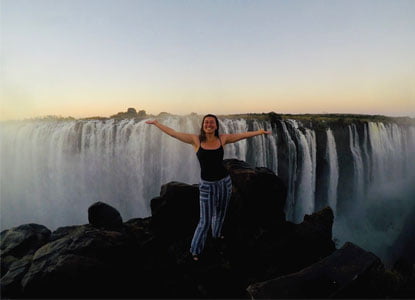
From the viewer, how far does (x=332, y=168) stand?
19.5 metres

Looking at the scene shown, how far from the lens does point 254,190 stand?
643 centimetres

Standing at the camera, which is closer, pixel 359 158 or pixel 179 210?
pixel 179 210

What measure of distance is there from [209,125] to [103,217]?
6177 millimetres

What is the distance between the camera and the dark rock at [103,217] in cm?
781

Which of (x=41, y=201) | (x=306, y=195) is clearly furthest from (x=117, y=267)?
(x=41, y=201)

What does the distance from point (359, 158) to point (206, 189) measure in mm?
22195

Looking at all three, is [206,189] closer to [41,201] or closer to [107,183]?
[107,183]

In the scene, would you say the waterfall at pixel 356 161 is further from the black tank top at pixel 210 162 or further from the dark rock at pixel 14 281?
the dark rock at pixel 14 281

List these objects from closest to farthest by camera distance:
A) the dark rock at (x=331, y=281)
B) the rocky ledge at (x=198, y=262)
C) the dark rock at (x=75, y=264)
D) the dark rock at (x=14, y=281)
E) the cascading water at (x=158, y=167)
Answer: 1. the dark rock at (x=331, y=281)
2. the rocky ledge at (x=198, y=262)
3. the dark rock at (x=75, y=264)
4. the dark rock at (x=14, y=281)
5. the cascading water at (x=158, y=167)

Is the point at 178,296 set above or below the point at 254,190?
below

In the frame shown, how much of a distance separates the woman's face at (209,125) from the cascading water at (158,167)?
12483 mm

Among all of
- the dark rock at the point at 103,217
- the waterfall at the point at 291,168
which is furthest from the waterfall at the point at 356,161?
the dark rock at the point at 103,217

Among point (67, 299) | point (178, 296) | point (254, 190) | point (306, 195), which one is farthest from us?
point (306, 195)

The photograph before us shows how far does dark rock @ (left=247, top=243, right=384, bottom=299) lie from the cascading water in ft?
41.1
